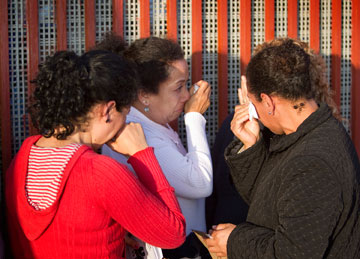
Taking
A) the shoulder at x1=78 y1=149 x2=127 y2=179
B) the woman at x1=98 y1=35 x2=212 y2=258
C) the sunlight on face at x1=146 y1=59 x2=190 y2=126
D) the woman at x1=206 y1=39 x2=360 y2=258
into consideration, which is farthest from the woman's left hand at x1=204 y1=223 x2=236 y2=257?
the sunlight on face at x1=146 y1=59 x2=190 y2=126

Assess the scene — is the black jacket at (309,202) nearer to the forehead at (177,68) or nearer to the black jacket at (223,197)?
the black jacket at (223,197)

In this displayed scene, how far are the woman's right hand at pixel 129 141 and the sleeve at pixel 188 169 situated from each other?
11.2 inches

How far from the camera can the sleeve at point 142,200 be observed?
62.6 inches

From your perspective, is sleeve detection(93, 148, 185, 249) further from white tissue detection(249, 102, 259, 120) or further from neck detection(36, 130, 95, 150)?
white tissue detection(249, 102, 259, 120)

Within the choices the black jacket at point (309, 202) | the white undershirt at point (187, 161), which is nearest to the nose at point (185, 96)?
the white undershirt at point (187, 161)

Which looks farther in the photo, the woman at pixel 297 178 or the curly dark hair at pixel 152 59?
the curly dark hair at pixel 152 59

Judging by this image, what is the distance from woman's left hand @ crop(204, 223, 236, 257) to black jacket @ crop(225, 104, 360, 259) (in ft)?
0.18

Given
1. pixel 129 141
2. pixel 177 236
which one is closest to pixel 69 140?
pixel 129 141

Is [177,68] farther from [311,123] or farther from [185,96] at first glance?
[311,123]

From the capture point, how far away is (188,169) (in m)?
2.18

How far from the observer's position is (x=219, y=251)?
77.2 inches

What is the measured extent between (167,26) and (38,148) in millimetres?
1442

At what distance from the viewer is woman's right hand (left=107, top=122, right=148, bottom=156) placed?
1.89 m

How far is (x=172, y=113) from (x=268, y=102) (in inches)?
27.7
